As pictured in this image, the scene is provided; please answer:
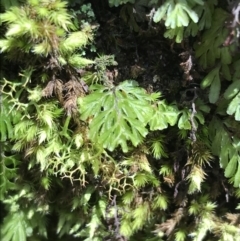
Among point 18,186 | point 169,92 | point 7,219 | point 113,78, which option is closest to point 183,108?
point 169,92

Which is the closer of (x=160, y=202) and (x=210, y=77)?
(x=210, y=77)

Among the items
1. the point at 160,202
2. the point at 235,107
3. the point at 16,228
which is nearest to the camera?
the point at 235,107

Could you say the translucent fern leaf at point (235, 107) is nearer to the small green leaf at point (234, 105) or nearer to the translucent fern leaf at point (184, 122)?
the small green leaf at point (234, 105)

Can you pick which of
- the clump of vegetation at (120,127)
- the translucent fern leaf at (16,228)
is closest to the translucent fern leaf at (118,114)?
the clump of vegetation at (120,127)

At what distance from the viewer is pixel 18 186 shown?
130 centimetres

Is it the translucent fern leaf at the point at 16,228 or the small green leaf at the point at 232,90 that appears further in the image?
the translucent fern leaf at the point at 16,228

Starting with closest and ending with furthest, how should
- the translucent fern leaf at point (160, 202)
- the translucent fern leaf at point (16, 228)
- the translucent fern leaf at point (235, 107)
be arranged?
the translucent fern leaf at point (235, 107)
the translucent fern leaf at point (160, 202)
the translucent fern leaf at point (16, 228)

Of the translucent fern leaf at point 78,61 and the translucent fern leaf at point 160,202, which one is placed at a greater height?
the translucent fern leaf at point 78,61

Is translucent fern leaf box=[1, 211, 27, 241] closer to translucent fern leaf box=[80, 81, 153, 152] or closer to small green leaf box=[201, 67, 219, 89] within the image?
translucent fern leaf box=[80, 81, 153, 152]

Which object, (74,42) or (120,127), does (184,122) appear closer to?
(120,127)

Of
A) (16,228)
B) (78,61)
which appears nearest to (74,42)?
(78,61)

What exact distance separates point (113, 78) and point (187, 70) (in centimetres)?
20

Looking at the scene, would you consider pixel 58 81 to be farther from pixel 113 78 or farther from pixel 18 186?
pixel 18 186

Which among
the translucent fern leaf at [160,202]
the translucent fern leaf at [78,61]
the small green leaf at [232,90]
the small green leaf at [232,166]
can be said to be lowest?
the translucent fern leaf at [160,202]
